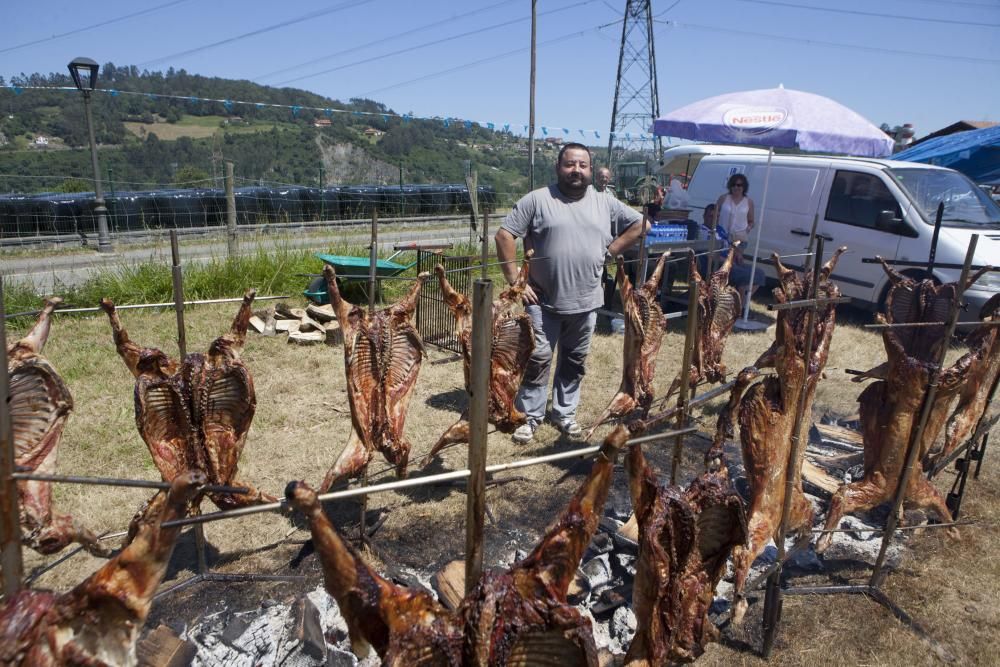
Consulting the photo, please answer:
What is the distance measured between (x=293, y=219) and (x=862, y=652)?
18155 mm

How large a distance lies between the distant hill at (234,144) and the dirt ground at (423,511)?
15.4 metres

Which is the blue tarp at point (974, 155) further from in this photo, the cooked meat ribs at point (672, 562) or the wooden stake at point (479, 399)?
the wooden stake at point (479, 399)

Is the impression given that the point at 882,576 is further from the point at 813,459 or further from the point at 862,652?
the point at 813,459

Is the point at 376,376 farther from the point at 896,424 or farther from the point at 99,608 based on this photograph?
the point at 896,424

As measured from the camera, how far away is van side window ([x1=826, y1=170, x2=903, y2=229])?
9555 millimetres

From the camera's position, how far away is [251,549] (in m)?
4.04

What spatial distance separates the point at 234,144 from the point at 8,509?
3230 cm

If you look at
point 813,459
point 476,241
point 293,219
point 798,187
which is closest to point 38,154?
point 293,219

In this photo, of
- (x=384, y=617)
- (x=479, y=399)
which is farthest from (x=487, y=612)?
(x=479, y=399)

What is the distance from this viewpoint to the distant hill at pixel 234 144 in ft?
88.7

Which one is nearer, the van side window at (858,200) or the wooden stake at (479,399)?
the wooden stake at (479,399)

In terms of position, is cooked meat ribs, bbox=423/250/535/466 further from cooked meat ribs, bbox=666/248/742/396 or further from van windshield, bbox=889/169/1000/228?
van windshield, bbox=889/169/1000/228

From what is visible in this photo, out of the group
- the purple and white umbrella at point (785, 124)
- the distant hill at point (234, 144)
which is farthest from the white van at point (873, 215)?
the distant hill at point (234, 144)

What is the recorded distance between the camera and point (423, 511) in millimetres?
4543
